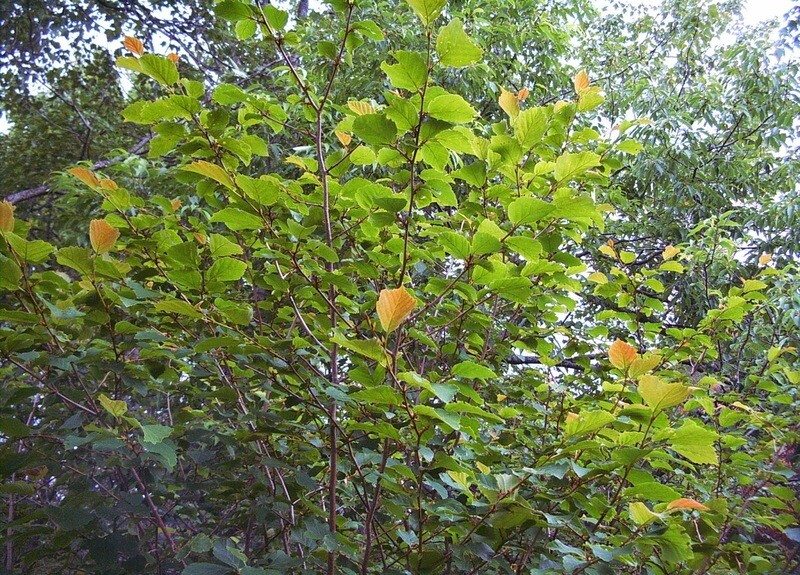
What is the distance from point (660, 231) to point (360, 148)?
11.8ft

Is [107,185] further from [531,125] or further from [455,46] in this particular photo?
[531,125]

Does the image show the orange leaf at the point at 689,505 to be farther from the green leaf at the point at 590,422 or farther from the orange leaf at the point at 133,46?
the orange leaf at the point at 133,46

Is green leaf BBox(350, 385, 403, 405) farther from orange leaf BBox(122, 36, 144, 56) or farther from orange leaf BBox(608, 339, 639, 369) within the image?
orange leaf BBox(122, 36, 144, 56)

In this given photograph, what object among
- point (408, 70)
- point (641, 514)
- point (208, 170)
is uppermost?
point (408, 70)

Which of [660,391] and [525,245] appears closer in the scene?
[660,391]

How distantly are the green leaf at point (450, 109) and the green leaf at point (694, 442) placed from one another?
1.91 ft

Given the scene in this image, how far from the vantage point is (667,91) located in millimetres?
4523

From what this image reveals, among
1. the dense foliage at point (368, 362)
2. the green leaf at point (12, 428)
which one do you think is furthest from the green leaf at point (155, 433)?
the green leaf at point (12, 428)

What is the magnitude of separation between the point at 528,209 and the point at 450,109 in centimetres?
23

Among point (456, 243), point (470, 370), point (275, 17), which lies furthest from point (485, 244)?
point (275, 17)

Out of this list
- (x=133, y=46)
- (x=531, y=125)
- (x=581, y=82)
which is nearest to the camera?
(x=133, y=46)

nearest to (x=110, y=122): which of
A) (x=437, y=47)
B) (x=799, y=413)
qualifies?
(x=437, y=47)

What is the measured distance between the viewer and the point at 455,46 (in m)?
0.85

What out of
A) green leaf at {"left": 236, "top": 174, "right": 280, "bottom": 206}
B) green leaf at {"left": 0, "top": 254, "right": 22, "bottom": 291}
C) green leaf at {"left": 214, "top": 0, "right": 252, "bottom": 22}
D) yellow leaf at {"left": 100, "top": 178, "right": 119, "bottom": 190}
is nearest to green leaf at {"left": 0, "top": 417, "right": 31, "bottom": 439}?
green leaf at {"left": 0, "top": 254, "right": 22, "bottom": 291}
